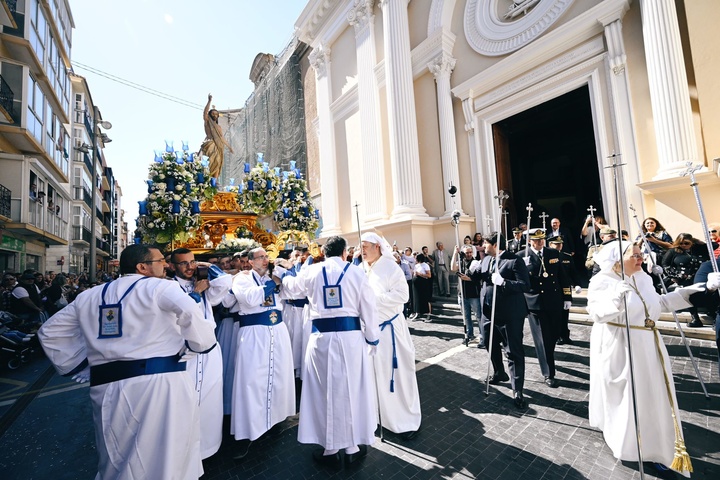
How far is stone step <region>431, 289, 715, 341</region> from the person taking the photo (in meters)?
5.03

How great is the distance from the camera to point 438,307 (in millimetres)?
9094

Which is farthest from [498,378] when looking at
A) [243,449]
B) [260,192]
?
[260,192]

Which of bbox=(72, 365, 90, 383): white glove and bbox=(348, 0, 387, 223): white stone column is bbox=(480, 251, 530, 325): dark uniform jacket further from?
bbox=(348, 0, 387, 223): white stone column

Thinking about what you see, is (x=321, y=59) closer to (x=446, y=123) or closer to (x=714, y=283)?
(x=446, y=123)

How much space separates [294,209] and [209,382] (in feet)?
17.2

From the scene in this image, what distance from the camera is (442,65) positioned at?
1136 cm

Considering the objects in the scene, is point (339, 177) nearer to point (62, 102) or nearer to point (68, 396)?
point (68, 396)

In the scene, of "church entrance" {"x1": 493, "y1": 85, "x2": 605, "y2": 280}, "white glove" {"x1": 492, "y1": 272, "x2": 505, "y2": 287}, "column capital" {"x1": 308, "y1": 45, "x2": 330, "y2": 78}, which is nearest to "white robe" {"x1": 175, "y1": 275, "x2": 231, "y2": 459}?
"white glove" {"x1": 492, "y1": 272, "x2": 505, "y2": 287}

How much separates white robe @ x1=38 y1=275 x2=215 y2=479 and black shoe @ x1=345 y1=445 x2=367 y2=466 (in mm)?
1316

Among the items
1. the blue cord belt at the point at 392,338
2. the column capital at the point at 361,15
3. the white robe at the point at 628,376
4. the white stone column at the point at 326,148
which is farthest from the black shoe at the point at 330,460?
the column capital at the point at 361,15

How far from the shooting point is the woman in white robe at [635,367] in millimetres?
2549

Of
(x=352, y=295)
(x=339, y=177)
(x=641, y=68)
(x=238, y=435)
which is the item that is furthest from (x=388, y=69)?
(x=238, y=435)

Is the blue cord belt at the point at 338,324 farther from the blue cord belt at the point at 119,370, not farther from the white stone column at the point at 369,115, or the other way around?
the white stone column at the point at 369,115

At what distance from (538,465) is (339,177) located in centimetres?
1426
